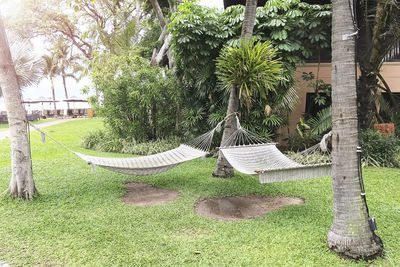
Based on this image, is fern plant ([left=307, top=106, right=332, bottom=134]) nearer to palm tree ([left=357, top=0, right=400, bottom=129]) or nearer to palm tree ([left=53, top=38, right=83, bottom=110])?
palm tree ([left=357, top=0, right=400, bottom=129])

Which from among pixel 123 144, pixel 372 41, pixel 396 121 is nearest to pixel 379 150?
pixel 396 121

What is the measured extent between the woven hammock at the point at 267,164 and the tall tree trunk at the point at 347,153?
1.86 feet

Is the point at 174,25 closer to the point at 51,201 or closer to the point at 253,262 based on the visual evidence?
the point at 51,201

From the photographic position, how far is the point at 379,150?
18.3 feet

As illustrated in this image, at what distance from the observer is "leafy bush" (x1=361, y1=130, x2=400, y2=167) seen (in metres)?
5.41

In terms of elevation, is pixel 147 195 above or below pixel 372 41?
below

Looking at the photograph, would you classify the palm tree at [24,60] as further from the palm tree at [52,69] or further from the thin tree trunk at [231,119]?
the palm tree at [52,69]

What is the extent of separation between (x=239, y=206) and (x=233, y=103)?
65.9 inches

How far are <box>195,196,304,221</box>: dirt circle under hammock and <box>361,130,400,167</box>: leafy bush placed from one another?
107 inches

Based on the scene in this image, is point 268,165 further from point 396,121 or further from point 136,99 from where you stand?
point 396,121

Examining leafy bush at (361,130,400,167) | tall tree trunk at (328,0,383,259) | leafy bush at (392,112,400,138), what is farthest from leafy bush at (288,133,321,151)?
tall tree trunk at (328,0,383,259)

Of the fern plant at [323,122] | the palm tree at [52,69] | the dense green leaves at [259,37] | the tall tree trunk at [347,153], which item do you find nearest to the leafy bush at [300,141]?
the fern plant at [323,122]

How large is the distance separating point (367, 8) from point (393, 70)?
2340 mm

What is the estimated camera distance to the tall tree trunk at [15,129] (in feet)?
11.0
